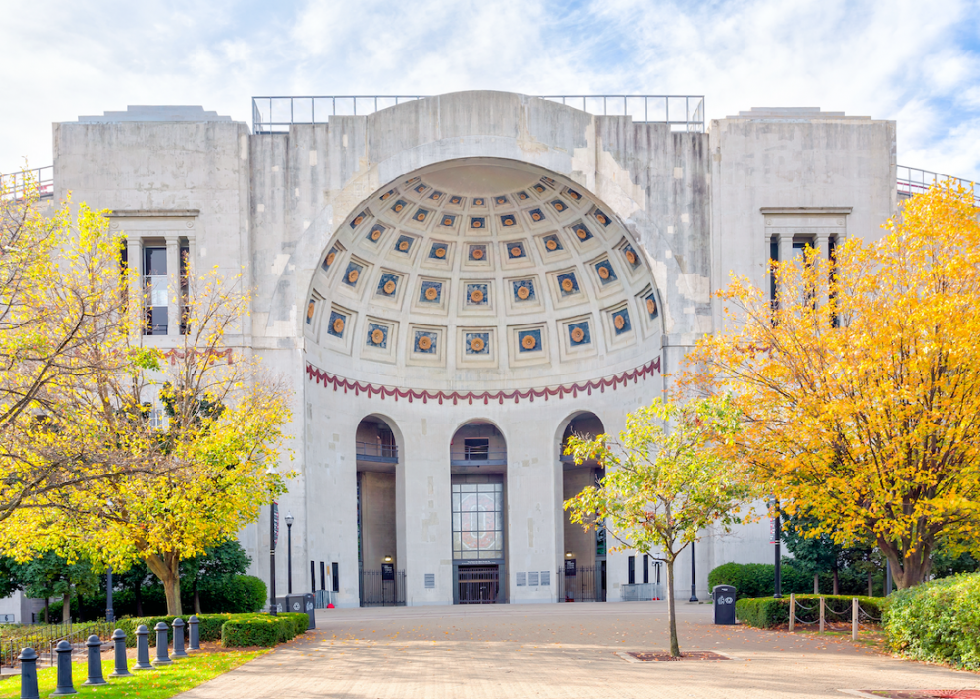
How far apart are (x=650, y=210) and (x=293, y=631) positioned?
76.3ft

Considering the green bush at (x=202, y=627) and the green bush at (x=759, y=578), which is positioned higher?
the green bush at (x=202, y=627)

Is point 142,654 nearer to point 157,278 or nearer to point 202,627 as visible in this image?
point 202,627

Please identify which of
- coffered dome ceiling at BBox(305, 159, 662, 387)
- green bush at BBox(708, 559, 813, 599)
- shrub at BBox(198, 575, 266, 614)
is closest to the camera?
shrub at BBox(198, 575, 266, 614)

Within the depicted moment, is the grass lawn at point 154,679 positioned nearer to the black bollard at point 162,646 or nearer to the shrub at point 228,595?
the black bollard at point 162,646

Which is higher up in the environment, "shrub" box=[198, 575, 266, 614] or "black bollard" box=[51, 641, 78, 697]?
"black bollard" box=[51, 641, 78, 697]

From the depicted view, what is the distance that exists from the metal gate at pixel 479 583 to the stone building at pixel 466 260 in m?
0.11

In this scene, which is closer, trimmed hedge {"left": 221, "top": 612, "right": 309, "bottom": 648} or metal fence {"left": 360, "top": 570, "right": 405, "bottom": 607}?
trimmed hedge {"left": 221, "top": 612, "right": 309, "bottom": 648}

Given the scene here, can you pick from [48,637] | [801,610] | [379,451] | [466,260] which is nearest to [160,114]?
[466,260]

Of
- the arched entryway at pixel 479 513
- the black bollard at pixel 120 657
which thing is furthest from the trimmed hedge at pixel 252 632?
the arched entryway at pixel 479 513

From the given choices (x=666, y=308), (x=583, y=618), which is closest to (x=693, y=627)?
(x=583, y=618)

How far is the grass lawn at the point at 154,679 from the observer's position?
14.7 m

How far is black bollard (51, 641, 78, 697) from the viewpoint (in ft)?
47.4

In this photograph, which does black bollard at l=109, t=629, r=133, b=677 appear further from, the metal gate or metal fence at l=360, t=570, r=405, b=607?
the metal gate

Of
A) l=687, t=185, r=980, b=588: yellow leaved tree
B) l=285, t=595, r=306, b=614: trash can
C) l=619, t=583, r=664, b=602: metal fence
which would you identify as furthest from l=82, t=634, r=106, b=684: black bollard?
l=619, t=583, r=664, b=602: metal fence
